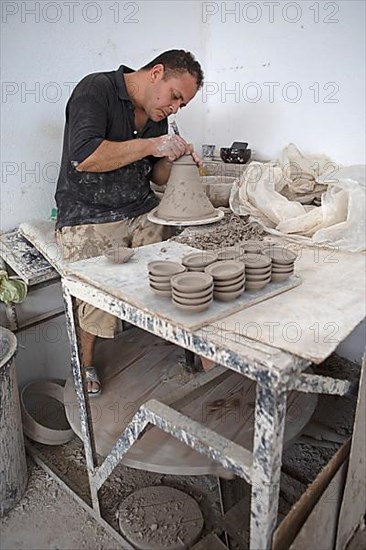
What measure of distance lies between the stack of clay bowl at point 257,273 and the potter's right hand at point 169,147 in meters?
0.66

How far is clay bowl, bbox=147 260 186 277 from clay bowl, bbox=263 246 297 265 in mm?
220

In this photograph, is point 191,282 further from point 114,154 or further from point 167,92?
point 167,92

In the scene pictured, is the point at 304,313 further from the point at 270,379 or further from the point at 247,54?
the point at 247,54

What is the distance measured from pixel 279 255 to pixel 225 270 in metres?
0.17

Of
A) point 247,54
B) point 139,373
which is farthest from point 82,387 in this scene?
point 247,54

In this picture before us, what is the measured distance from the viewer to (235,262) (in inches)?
42.4

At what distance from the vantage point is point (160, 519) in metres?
1.55

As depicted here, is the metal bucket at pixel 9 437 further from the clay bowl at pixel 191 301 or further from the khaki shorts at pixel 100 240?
the clay bowl at pixel 191 301

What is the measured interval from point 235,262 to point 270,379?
0.33m

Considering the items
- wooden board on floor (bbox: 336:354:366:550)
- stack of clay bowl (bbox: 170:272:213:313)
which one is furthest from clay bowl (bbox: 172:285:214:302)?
wooden board on floor (bbox: 336:354:366:550)

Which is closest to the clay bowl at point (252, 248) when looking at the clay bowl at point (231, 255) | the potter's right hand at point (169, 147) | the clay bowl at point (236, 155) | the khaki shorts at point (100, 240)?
the clay bowl at point (231, 255)

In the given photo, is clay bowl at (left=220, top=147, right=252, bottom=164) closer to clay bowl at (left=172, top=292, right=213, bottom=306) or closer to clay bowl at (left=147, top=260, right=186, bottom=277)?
clay bowl at (left=147, top=260, right=186, bottom=277)

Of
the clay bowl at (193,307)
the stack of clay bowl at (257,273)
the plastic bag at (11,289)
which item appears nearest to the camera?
the clay bowl at (193,307)

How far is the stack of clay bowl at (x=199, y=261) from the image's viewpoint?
43.0 inches
